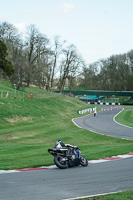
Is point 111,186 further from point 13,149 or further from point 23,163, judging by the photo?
point 13,149

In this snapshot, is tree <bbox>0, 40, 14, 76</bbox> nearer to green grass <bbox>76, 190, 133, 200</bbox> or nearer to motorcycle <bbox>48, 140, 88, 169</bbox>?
motorcycle <bbox>48, 140, 88, 169</bbox>

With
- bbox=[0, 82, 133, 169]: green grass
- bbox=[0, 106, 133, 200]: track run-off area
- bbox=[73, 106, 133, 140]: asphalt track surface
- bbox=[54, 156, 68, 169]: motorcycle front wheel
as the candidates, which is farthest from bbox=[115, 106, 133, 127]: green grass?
bbox=[0, 106, 133, 200]: track run-off area

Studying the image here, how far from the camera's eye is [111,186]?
9.96 m

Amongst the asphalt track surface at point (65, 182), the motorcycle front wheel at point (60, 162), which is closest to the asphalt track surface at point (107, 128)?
the motorcycle front wheel at point (60, 162)

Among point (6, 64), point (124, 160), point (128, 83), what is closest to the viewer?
point (124, 160)

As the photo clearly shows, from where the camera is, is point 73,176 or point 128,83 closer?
point 73,176

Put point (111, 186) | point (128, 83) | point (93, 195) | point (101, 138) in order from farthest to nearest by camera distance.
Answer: point (128, 83)
point (101, 138)
point (111, 186)
point (93, 195)

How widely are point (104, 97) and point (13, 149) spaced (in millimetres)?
92371

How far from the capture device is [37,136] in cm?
3031

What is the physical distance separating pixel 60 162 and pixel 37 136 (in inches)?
695

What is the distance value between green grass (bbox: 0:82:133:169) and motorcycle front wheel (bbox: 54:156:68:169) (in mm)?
927

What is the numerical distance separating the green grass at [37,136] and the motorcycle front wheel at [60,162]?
0.93 m

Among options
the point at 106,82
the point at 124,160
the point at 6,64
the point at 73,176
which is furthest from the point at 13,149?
the point at 106,82

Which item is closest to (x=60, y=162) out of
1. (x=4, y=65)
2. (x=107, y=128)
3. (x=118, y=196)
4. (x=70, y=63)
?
(x=118, y=196)
